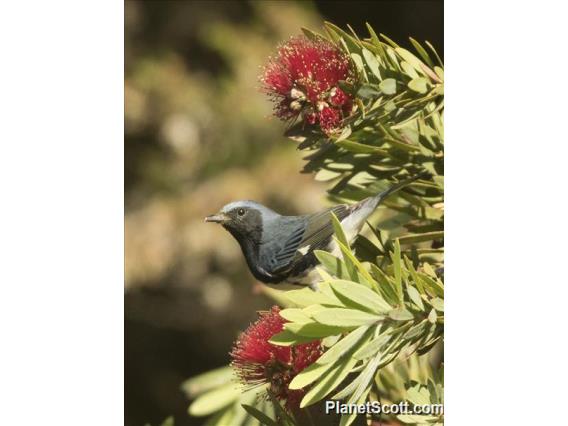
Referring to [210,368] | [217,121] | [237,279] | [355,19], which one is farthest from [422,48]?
[237,279]

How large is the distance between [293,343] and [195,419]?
1.13 feet

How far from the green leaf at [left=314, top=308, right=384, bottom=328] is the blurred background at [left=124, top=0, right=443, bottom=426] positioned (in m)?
0.23

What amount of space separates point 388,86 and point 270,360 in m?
0.24

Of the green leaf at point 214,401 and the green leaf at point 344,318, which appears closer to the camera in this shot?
the green leaf at point 344,318

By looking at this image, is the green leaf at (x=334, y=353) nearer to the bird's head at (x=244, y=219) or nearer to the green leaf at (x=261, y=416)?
the green leaf at (x=261, y=416)

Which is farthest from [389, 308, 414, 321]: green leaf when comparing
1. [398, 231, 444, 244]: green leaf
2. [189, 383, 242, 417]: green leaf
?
[189, 383, 242, 417]: green leaf

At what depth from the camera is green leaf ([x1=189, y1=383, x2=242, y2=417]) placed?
0.81 meters

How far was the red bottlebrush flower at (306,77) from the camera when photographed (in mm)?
697

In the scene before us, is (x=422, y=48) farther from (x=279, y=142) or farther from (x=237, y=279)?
(x=237, y=279)

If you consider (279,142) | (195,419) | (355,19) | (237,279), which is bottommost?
(195,419)

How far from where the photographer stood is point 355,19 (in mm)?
762

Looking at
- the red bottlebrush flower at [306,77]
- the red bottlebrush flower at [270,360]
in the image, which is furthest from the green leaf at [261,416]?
the red bottlebrush flower at [306,77]

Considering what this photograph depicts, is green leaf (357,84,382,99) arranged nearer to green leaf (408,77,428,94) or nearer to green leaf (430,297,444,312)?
green leaf (408,77,428,94)

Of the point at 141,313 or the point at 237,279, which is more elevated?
the point at 237,279
